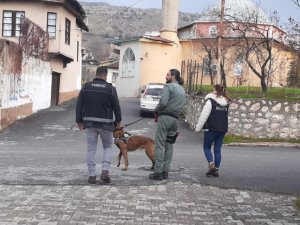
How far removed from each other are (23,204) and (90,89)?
2.28 m

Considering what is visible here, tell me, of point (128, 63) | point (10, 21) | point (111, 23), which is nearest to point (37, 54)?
point (10, 21)

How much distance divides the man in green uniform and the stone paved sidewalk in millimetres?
489

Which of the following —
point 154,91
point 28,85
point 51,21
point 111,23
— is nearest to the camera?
point 28,85

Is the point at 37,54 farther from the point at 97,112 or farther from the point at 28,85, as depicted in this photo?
the point at 97,112

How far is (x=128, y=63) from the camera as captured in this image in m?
46.2

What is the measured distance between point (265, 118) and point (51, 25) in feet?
54.9

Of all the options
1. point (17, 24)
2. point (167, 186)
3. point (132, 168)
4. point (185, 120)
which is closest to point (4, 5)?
point (17, 24)

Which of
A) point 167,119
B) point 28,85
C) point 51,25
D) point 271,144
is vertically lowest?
point 271,144

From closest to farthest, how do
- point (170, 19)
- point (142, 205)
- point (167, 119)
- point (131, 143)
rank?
1. point (142, 205)
2. point (167, 119)
3. point (131, 143)
4. point (170, 19)

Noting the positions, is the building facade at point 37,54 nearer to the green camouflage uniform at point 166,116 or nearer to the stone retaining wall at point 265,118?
the stone retaining wall at point 265,118

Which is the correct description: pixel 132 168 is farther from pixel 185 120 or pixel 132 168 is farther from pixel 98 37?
pixel 98 37

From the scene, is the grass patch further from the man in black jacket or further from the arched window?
the arched window

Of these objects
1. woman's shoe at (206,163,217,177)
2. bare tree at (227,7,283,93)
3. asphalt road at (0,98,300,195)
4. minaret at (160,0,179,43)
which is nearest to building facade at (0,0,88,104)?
bare tree at (227,7,283,93)

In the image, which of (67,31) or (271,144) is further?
(67,31)
